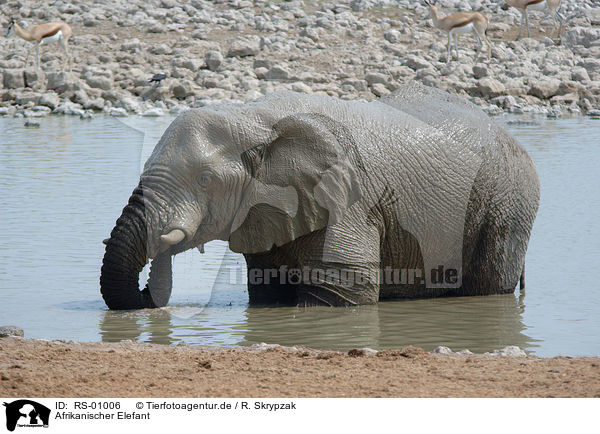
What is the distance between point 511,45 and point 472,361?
85.5 feet

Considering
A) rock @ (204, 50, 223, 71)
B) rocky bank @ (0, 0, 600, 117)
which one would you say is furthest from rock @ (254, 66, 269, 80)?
rock @ (204, 50, 223, 71)

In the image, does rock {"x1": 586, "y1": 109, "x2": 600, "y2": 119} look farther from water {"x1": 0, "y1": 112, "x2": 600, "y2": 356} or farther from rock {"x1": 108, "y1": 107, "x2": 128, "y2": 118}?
rock {"x1": 108, "y1": 107, "x2": 128, "y2": 118}

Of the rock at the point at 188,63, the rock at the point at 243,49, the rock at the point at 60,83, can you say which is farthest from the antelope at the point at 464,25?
the rock at the point at 60,83

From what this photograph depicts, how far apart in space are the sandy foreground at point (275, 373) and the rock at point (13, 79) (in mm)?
18944

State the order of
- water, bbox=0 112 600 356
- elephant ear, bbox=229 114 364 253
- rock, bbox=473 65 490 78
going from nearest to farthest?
1. water, bbox=0 112 600 356
2. elephant ear, bbox=229 114 364 253
3. rock, bbox=473 65 490 78

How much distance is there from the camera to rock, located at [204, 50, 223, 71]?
25.6 m

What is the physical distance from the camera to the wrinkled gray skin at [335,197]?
24.0 ft

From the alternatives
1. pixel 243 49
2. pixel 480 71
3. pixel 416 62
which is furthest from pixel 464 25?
pixel 243 49

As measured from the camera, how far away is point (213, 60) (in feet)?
84.1

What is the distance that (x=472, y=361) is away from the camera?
5902 mm

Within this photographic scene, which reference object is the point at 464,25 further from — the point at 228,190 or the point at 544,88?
the point at 228,190

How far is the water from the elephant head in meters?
0.45

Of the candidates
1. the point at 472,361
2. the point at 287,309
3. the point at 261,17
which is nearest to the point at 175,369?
the point at 472,361

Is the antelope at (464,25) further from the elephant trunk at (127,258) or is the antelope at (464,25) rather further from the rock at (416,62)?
the elephant trunk at (127,258)
